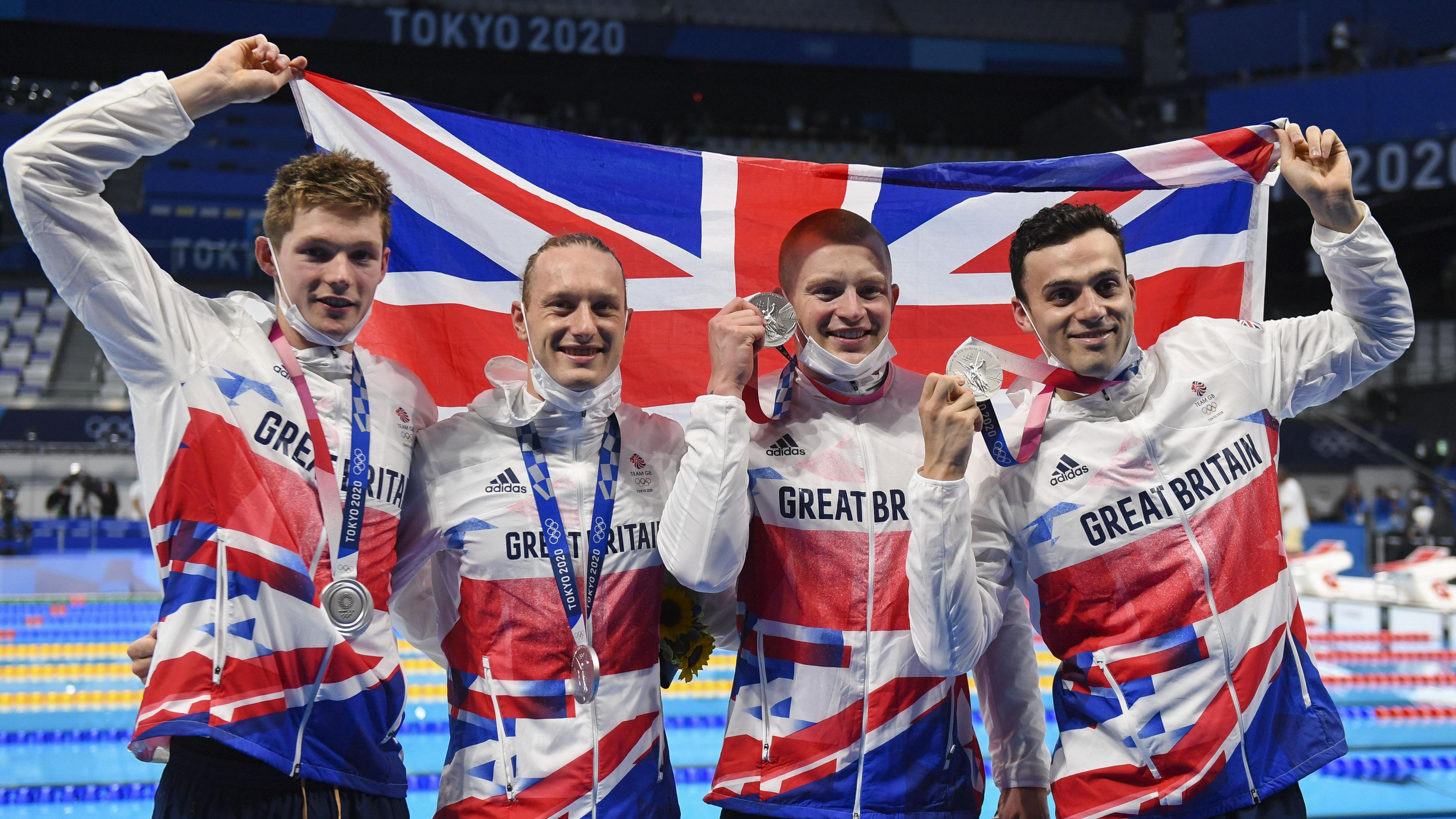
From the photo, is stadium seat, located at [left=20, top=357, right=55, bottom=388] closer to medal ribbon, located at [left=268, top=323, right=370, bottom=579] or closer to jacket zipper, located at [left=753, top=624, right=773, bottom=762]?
medal ribbon, located at [left=268, top=323, right=370, bottom=579]

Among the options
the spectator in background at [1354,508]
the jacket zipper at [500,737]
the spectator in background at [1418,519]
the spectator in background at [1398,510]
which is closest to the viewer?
the jacket zipper at [500,737]

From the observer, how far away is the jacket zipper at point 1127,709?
2.40 metres

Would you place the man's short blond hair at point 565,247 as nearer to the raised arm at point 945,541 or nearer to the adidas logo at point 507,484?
the adidas logo at point 507,484

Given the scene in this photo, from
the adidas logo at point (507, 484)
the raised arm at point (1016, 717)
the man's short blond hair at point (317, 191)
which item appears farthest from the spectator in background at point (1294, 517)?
the man's short blond hair at point (317, 191)

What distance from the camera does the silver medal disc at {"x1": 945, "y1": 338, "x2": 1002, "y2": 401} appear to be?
2.51 meters

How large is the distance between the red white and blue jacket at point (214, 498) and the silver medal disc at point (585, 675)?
41 centimetres

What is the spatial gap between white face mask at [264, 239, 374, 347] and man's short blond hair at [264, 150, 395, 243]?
0.24 ft

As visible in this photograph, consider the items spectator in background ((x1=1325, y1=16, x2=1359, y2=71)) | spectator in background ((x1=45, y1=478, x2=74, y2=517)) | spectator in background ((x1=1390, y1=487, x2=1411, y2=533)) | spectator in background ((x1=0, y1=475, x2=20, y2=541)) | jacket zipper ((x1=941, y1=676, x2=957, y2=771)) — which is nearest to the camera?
jacket zipper ((x1=941, y1=676, x2=957, y2=771))

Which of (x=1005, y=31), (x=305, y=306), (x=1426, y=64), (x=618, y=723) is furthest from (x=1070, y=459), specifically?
(x=1005, y=31)

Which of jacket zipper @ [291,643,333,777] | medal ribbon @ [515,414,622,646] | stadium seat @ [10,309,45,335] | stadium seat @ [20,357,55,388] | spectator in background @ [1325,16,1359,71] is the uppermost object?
spectator in background @ [1325,16,1359,71]

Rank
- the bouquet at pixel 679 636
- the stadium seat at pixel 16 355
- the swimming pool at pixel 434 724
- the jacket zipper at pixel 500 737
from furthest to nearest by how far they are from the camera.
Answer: the stadium seat at pixel 16 355
the swimming pool at pixel 434 724
the bouquet at pixel 679 636
the jacket zipper at pixel 500 737

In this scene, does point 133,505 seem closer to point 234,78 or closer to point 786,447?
point 234,78

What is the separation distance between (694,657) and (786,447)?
569 millimetres

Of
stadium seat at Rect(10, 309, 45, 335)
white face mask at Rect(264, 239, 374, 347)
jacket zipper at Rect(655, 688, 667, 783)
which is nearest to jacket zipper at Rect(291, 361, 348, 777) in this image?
white face mask at Rect(264, 239, 374, 347)
